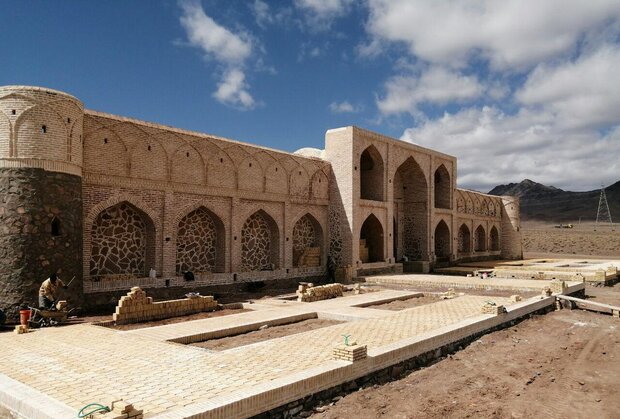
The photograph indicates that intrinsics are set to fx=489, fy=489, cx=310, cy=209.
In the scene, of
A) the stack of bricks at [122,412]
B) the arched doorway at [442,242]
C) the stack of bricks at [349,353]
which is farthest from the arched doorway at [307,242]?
the stack of bricks at [122,412]

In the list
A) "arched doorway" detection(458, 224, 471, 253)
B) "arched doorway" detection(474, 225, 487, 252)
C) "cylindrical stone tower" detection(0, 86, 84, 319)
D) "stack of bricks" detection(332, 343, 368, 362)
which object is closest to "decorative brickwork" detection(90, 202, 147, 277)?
"cylindrical stone tower" detection(0, 86, 84, 319)

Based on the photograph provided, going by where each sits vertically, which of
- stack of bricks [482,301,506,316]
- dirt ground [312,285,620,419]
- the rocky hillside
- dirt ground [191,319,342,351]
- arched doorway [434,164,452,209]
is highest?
the rocky hillside

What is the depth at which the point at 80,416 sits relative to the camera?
4.21 metres

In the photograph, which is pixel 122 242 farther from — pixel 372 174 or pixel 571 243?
pixel 571 243

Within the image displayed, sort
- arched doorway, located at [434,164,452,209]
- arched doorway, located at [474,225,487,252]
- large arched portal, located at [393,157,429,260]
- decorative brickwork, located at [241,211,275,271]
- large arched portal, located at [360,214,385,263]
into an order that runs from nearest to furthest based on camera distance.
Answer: decorative brickwork, located at [241,211,275,271] < large arched portal, located at [360,214,385,263] < large arched portal, located at [393,157,429,260] < arched doorway, located at [434,164,452,209] < arched doorway, located at [474,225,487,252]

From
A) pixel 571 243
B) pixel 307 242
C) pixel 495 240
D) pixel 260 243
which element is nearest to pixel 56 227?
pixel 260 243

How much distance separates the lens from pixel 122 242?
12.8 meters

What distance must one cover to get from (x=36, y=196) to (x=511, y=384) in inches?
367

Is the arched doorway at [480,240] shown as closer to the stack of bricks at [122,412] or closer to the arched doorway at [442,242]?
the arched doorway at [442,242]

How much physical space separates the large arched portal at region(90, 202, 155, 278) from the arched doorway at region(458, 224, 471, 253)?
811 inches

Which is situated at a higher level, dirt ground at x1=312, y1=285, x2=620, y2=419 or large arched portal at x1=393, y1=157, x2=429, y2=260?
large arched portal at x1=393, y1=157, x2=429, y2=260

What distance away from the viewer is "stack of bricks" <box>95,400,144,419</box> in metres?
4.07

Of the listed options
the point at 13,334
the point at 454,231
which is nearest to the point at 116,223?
the point at 13,334

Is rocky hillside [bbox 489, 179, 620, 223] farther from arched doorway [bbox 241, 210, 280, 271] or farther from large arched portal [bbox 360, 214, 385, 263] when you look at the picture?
arched doorway [bbox 241, 210, 280, 271]
